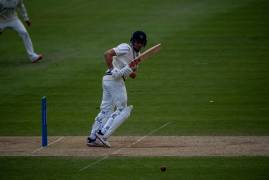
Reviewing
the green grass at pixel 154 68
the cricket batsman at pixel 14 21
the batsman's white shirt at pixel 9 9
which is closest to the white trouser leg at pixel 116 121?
the green grass at pixel 154 68

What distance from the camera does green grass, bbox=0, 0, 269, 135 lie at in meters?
17.1

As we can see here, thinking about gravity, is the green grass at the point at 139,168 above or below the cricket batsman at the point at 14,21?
below

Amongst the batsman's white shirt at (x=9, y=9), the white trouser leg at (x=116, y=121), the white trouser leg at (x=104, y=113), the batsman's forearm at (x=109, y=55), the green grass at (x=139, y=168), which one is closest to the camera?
the green grass at (x=139, y=168)

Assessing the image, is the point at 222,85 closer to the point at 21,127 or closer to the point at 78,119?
the point at 78,119

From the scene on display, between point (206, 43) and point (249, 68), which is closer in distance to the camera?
point (249, 68)

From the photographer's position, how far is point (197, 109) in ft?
59.1

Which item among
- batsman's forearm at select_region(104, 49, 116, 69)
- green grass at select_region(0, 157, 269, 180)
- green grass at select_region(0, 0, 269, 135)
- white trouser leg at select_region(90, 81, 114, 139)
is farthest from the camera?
Answer: green grass at select_region(0, 0, 269, 135)

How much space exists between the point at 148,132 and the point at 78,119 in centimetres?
213

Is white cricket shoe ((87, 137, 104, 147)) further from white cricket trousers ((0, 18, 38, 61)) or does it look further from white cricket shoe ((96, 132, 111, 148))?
white cricket trousers ((0, 18, 38, 61))

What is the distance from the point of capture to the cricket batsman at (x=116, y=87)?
548 inches

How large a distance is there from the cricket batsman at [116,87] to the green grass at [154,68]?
1.60 m

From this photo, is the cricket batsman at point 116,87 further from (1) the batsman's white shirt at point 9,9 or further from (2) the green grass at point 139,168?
(1) the batsman's white shirt at point 9,9

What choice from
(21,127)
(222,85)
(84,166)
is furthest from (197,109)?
(84,166)

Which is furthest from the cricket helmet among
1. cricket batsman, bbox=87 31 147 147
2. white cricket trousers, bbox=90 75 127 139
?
white cricket trousers, bbox=90 75 127 139
